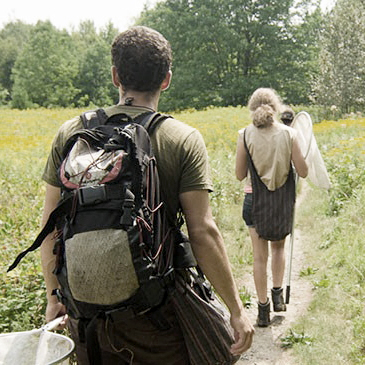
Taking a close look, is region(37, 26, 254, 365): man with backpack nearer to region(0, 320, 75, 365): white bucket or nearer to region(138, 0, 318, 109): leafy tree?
region(0, 320, 75, 365): white bucket

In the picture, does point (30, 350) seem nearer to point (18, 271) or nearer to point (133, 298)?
point (133, 298)

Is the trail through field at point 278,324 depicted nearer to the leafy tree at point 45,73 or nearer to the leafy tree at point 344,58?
the leafy tree at point 344,58

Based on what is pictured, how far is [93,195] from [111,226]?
0.43 ft

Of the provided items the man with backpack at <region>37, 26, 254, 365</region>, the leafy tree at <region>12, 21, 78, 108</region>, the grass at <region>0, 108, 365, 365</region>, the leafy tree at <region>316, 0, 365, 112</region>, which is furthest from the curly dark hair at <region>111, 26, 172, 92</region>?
the leafy tree at <region>12, 21, 78, 108</region>

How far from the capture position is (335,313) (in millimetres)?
4711

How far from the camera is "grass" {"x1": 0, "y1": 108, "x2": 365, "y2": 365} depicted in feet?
13.2

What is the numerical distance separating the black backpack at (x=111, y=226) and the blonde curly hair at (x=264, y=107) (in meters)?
2.59

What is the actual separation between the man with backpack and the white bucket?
3.5 inches

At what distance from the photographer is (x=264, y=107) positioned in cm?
450

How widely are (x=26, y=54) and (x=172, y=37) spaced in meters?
19.5

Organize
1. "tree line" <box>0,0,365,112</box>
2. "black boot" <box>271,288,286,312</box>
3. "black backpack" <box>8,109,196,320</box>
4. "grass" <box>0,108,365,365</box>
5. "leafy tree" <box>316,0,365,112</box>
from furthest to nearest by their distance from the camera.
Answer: "tree line" <box>0,0,365,112</box>
"leafy tree" <box>316,0,365,112</box>
"black boot" <box>271,288,286,312</box>
"grass" <box>0,108,365,365</box>
"black backpack" <box>8,109,196,320</box>

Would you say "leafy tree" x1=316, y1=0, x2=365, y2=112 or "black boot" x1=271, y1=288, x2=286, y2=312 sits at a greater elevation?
"leafy tree" x1=316, y1=0, x2=365, y2=112

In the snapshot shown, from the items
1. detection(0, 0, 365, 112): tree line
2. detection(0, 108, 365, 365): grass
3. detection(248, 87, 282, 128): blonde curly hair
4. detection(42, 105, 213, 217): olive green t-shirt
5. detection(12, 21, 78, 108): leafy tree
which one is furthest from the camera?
detection(12, 21, 78, 108): leafy tree

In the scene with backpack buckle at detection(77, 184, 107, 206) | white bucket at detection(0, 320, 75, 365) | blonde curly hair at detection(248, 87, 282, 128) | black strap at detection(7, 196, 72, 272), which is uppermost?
blonde curly hair at detection(248, 87, 282, 128)
